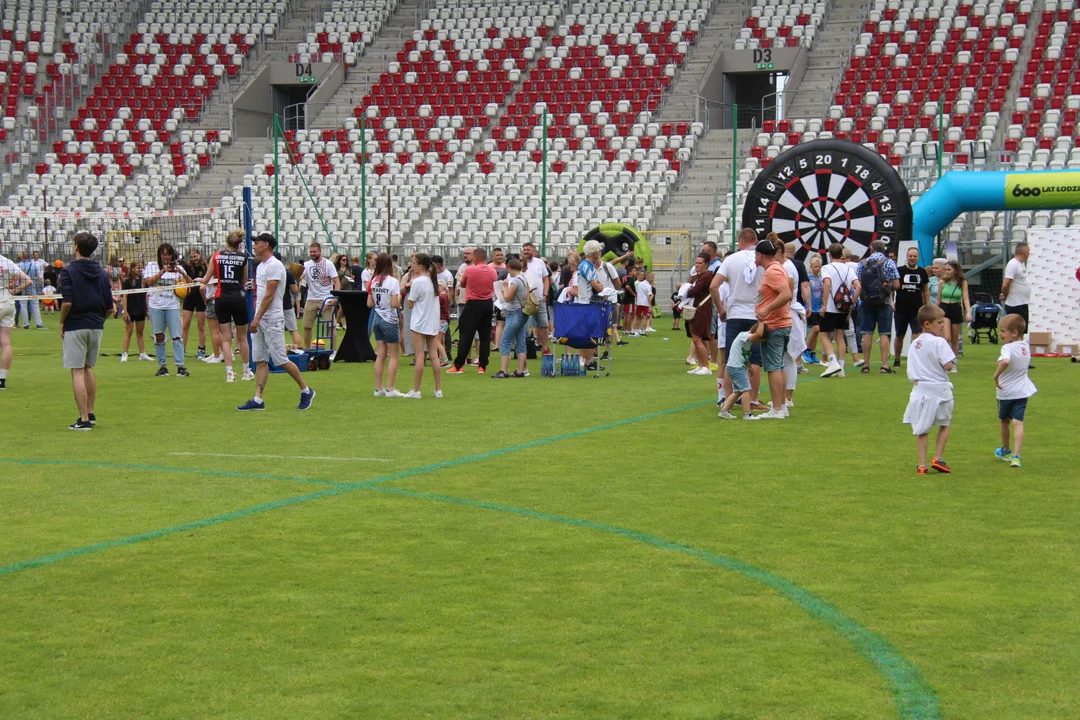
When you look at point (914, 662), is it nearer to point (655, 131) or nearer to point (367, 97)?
point (655, 131)

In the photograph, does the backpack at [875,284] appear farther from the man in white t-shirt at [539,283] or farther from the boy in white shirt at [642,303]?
the boy in white shirt at [642,303]

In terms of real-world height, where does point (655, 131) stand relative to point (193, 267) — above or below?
above

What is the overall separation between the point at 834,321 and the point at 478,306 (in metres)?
4.54

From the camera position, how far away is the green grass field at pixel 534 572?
4.57m

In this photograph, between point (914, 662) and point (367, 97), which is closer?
point (914, 662)

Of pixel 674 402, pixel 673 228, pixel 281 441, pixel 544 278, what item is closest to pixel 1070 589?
pixel 281 441

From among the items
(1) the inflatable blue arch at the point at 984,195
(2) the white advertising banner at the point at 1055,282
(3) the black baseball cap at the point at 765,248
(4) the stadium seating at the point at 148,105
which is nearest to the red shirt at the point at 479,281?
(3) the black baseball cap at the point at 765,248

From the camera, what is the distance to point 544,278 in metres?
17.4

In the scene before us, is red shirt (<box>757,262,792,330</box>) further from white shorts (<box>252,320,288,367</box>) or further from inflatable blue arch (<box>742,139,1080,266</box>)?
inflatable blue arch (<box>742,139,1080,266</box>)

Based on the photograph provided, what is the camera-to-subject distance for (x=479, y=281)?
54.0 feet

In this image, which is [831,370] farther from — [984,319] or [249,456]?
[249,456]

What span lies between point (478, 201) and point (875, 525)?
29344mm

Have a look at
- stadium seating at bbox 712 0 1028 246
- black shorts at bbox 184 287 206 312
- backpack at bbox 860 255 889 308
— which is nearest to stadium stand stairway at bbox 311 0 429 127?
stadium seating at bbox 712 0 1028 246

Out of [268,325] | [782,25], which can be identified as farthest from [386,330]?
[782,25]
